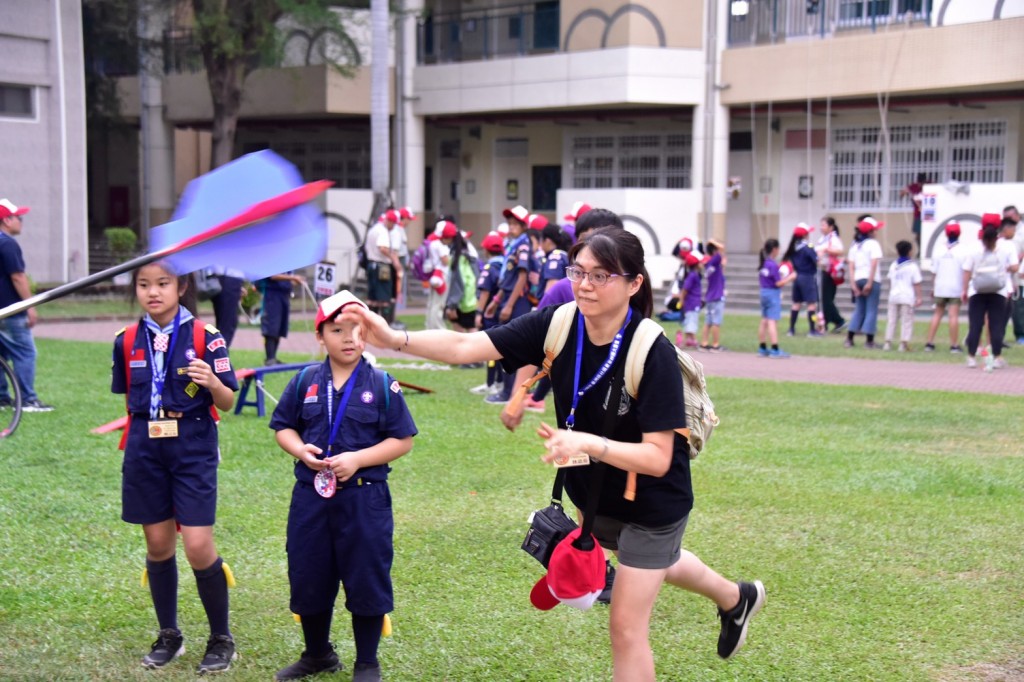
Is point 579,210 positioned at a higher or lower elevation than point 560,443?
higher

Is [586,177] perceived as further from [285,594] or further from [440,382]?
[285,594]

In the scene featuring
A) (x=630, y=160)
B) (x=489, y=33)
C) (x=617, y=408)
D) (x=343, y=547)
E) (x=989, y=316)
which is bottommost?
(x=343, y=547)

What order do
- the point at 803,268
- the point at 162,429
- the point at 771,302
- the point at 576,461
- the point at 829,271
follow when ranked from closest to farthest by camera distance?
1. the point at 576,461
2. the point at 162,429
3. the point at 771,302
4. the point at 803,268
5. the point at 829,271

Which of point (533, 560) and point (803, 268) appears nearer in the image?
point (533, 560)

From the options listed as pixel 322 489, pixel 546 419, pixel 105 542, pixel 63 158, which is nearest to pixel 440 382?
pixel 546 419

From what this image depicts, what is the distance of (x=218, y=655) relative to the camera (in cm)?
465

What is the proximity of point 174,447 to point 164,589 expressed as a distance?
0.63 meters

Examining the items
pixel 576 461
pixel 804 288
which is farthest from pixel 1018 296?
pixel 576 461

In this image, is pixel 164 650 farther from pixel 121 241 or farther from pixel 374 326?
pixel 121 241

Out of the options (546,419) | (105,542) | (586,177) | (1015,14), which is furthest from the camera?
(586,177)

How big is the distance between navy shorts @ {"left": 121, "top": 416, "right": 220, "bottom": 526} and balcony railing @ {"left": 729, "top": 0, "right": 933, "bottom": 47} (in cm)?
2307

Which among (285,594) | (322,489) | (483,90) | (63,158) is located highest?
(483,90)

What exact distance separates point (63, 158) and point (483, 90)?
34.4 feet

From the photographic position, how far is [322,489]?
4.31 meters
